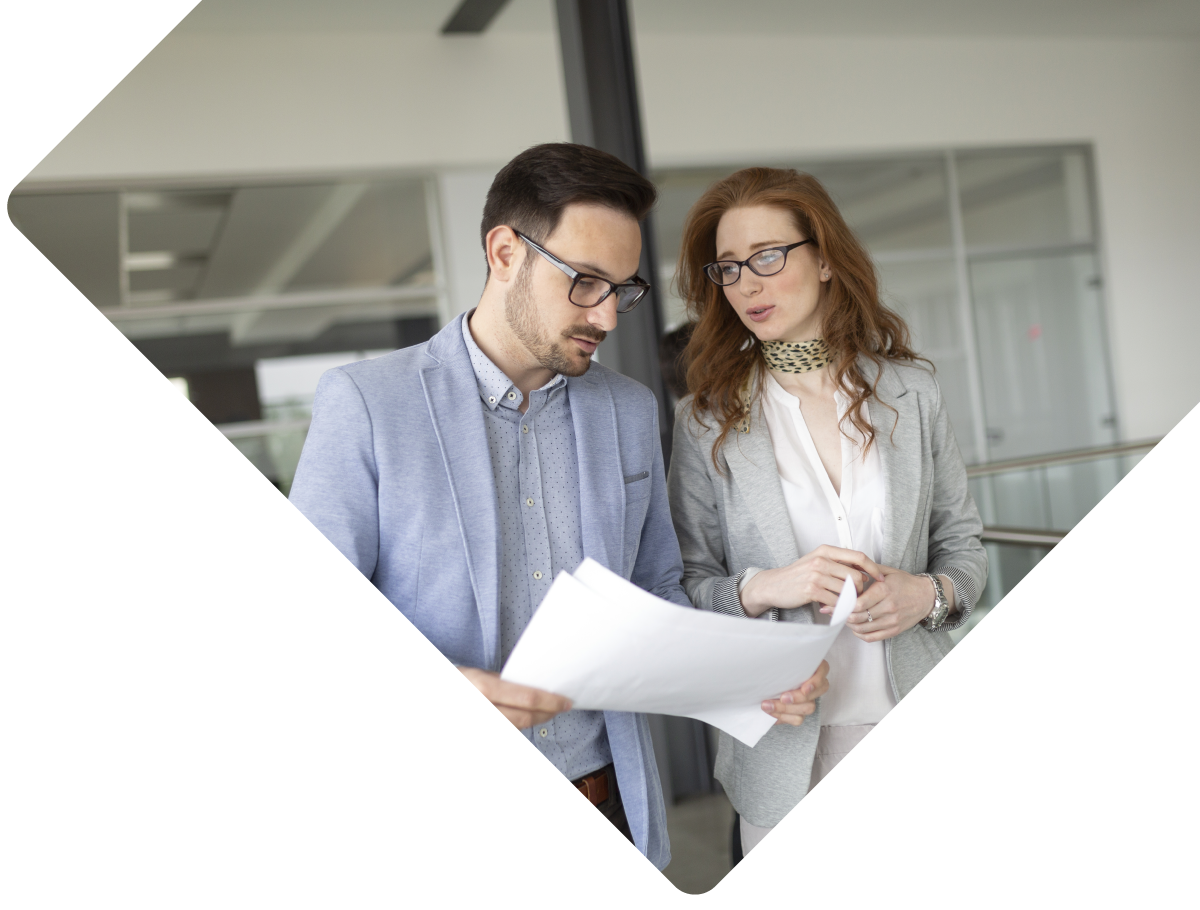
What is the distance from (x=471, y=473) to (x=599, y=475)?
0.18 metres

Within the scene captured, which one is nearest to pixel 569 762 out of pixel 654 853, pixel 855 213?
pixel 654 853

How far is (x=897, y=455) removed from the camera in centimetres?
145

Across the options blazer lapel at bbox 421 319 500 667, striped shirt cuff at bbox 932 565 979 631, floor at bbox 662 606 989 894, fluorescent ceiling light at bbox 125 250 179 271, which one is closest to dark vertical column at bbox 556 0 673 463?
floor at bbox 662 606 989 894

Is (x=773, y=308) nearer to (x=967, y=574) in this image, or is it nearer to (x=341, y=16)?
(x=967, y=574)

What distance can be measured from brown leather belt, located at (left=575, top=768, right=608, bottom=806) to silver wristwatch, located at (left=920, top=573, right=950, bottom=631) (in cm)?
50

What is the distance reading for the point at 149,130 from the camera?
4832mm

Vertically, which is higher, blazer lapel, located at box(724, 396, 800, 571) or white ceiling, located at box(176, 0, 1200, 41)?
white ceiling, located at box(176, 0, 1200, 41)

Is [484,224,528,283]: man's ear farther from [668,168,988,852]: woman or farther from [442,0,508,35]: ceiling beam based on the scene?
[442,0,508,35]: ceiling beam

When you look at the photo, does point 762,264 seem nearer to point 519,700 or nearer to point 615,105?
point 519,700

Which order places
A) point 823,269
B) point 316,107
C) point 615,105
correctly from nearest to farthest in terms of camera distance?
point 823,269, point 615,105, point 316,107

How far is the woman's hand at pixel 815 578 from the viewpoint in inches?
49.9

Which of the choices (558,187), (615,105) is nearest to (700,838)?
(615,105)

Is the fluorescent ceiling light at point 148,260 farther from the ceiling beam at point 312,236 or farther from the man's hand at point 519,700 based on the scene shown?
the man's hand at point 519,700

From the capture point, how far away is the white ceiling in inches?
191
